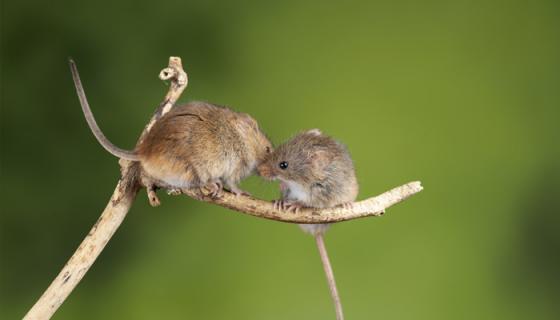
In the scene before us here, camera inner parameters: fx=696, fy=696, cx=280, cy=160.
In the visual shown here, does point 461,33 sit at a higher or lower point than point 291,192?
higher

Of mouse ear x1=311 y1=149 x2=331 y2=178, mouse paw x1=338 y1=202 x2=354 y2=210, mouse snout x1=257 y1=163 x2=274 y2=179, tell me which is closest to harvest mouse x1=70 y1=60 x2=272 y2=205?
mouse snout x1=257 y1=163 x2=274 y2=179

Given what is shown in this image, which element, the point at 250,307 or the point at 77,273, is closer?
the point at 77,273

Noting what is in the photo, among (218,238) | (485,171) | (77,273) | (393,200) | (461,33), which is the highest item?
(461,33)

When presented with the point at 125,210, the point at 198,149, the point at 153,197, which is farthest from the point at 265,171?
the point at 125,210

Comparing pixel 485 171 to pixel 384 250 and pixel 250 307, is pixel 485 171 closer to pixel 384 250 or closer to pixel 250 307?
pixel 384 250

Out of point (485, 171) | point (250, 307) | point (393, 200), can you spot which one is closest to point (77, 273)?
point (393, 200)

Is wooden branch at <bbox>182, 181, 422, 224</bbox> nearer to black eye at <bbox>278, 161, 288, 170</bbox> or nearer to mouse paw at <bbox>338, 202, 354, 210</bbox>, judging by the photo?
mouse paw at <bbox>338, 202, 354, 210</bbox>

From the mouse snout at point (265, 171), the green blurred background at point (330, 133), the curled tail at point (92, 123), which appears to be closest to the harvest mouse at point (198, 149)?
the curled tail at point (92, 123)
